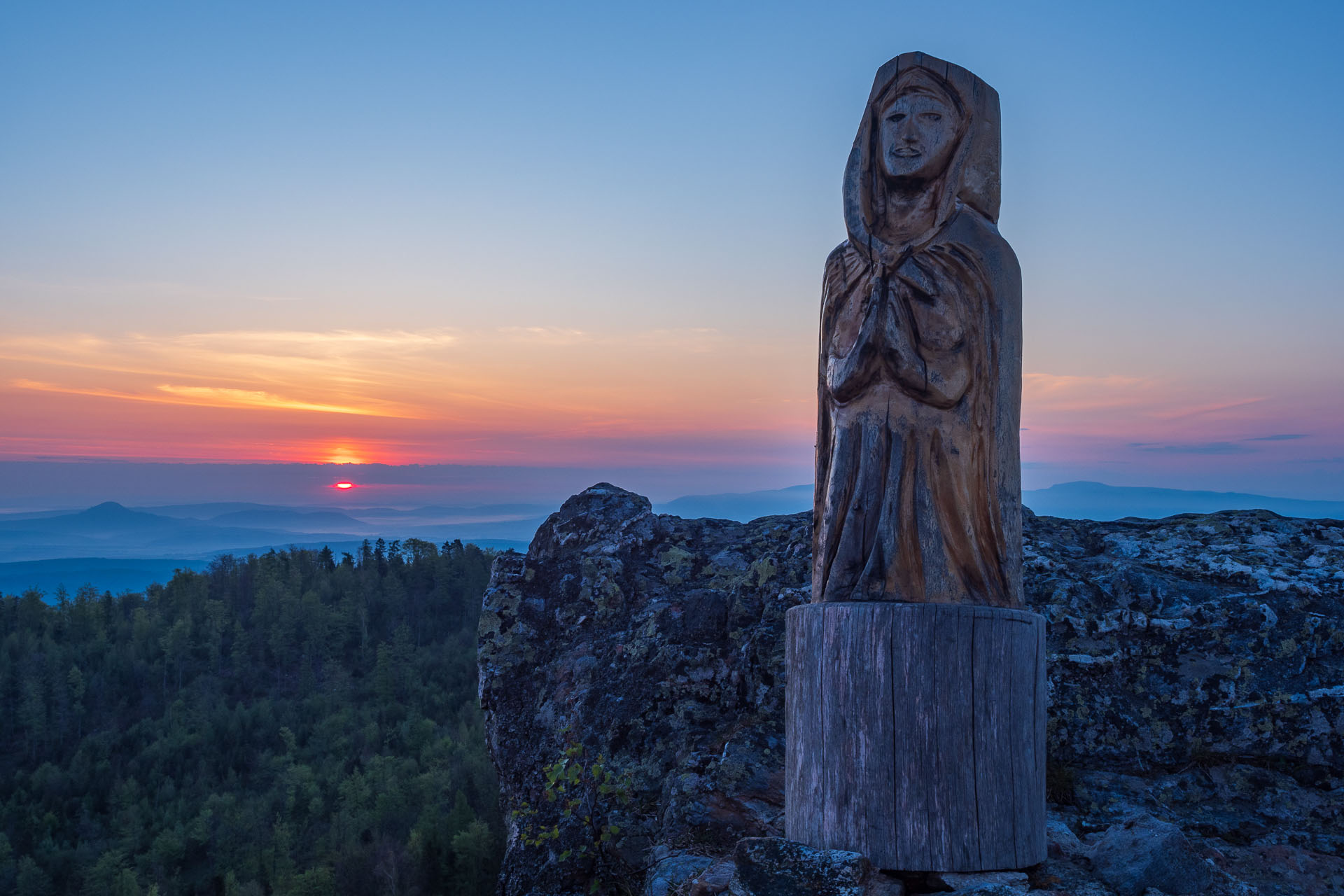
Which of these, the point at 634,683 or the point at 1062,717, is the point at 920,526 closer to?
the point at 1062,717

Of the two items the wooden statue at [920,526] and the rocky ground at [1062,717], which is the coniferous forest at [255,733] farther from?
the wooden statue at [920,526]

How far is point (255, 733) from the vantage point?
49219mm

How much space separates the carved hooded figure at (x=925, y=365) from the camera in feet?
19.3

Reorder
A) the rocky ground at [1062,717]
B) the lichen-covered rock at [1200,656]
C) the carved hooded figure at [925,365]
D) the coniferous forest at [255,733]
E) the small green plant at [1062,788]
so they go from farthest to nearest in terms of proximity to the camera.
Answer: the coniferous forest at [255,733] < the lichen-covered rock at [1200,656] < the small green plant at [1062,788] < the rocky ground at [1062,717] < the carved hooded figure at [925,365]

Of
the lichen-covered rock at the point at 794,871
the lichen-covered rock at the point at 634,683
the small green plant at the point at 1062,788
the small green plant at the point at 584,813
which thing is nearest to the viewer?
the lichen-covered rock at the point at 794,871

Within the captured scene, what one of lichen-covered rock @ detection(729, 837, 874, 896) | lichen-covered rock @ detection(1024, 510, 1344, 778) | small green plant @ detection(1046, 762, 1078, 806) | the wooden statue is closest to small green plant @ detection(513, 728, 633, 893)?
the wooden statue

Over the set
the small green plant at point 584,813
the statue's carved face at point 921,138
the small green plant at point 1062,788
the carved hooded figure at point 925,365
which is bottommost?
the small green plant at point 584,813

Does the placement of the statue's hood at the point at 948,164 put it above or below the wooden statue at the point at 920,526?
above

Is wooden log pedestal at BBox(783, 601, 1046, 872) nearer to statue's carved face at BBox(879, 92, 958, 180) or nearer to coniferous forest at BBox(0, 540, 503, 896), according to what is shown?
statue's carved face at BBox(879, 92, 958, 180)

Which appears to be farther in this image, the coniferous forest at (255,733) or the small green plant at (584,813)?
the coniferous forest at (255,733)

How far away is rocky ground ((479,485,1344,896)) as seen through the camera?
6418 mm

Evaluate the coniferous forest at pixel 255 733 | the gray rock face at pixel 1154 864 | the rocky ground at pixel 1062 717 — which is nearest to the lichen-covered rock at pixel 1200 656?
the rocky ground at pixel 1062 717

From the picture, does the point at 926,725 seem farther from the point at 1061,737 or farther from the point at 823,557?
the point at 1061,737

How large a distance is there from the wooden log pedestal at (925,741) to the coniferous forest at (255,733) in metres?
17.1
